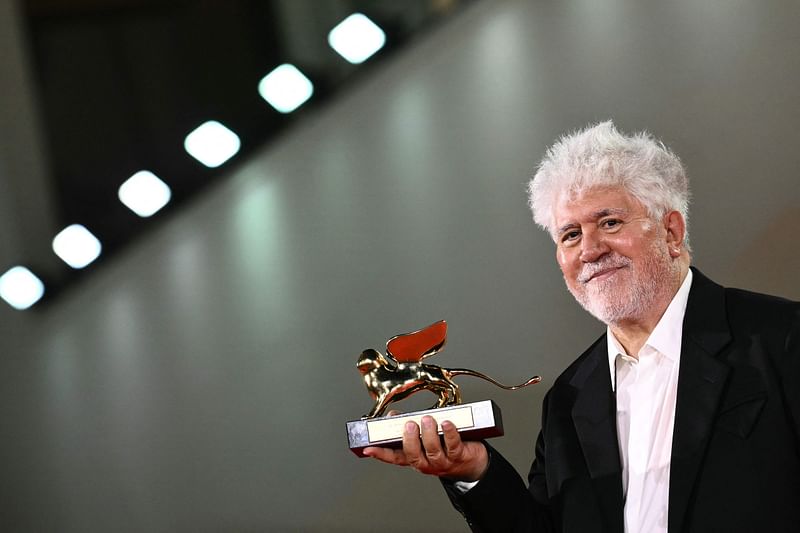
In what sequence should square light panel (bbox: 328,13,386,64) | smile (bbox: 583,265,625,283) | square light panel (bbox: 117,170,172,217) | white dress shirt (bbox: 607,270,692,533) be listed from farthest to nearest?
square light panel (bbox: 117,170,172,217)
square light panel (bbox: 328,13,386,64)
smile (bbox: 583,265,625,283)
white dress shirt (bbox: 607,270,692,533)

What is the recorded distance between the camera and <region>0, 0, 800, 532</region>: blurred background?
2328 mm

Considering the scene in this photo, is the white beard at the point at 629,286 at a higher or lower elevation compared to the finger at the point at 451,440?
higher

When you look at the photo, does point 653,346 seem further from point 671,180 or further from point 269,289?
point 269,289

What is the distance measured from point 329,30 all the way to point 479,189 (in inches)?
26.0

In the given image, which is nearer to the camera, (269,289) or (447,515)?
(447,515)

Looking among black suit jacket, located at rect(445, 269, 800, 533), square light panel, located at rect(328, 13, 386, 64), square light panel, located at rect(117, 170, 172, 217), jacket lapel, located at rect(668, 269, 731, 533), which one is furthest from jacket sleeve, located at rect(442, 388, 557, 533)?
square light panel, located at rect(117, 170, 172, 217)

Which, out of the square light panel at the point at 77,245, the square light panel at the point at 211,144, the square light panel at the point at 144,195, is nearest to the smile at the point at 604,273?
the square light panel at the point at 211,144

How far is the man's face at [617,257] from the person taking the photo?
5.24 ft

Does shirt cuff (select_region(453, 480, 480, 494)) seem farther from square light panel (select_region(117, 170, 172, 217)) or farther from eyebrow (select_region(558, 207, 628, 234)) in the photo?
square light panel (select_region(117, 170, 172, 217))

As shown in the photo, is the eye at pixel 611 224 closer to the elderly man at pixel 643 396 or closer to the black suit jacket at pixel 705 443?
the elderly man at pixel 643 396

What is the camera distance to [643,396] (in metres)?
1.60

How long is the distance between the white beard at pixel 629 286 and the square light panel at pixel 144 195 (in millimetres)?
1577

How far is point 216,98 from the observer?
9.34 feet

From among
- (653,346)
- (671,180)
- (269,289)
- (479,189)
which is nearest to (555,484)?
(653,346)
